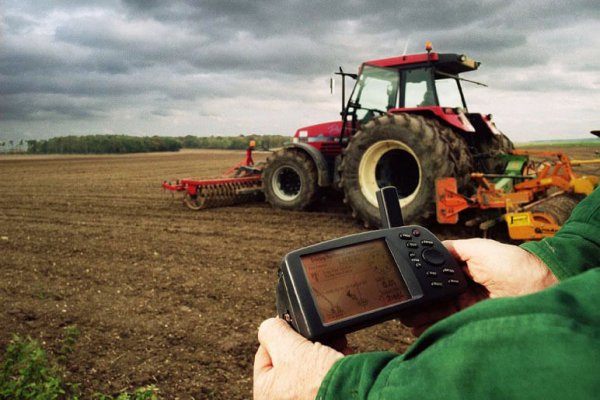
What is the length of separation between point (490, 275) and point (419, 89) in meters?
5.16

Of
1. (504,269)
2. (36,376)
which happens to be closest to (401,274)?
(504,269)

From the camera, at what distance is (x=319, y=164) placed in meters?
6.70

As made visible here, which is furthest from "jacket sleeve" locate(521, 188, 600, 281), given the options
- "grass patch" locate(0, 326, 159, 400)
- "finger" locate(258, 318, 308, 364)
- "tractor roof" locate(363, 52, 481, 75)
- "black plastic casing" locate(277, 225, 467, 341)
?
"tractor roof" locate(363, 52, 481, 75)

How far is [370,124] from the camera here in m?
5.53

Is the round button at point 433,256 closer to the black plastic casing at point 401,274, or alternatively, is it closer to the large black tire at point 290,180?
the black plastic casing at point 401,274

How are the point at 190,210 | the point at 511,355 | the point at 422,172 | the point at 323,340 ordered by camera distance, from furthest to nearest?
the point at 190,210 → the point at 422,172 → the point at 323,340 → the point at 511,355

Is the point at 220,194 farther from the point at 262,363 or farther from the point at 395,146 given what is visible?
the point at 262,363

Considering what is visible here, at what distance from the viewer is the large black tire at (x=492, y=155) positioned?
6.20 meters

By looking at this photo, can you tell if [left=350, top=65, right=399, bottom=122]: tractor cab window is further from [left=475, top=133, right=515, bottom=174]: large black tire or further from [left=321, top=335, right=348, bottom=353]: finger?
[left=321, top=335, right=348, bottom=353]: finger

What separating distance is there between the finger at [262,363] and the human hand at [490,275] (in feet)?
1.32

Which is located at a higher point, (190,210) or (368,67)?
(368,67)

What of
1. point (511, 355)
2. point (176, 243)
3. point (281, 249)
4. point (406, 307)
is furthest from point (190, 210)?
point (511, 355)

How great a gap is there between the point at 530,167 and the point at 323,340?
20.2 feet

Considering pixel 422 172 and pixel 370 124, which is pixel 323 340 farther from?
pixel 370 124
